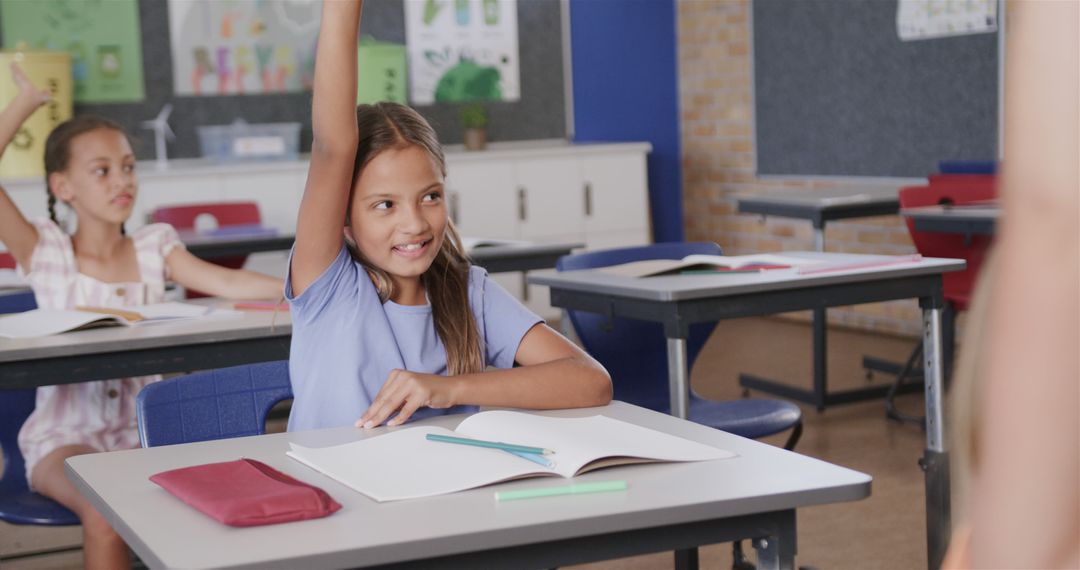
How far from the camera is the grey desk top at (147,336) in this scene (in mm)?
2170

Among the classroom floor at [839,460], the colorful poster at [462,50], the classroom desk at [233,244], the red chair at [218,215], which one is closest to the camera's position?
the classroom floor at [839,460]

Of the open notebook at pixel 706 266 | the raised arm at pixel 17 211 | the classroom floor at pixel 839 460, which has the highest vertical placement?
the raised arm at pixel 17 211

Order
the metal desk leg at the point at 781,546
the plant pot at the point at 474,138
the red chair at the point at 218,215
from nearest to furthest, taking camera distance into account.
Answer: the metal desk leg at the point at 781,546 < the red chair at the point at 218,215 < the plant pot at the point at 474,138

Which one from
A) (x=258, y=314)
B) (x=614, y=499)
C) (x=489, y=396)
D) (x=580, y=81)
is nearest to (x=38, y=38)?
(x=580, y=81)

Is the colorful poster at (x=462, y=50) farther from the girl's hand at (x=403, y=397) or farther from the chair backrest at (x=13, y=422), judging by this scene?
the girl's hand at (x=403, y=397)

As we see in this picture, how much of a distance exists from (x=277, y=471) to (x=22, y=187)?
4.55 metres

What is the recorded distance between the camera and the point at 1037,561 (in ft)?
0.80

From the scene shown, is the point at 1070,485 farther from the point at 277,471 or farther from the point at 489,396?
the point at 489,396

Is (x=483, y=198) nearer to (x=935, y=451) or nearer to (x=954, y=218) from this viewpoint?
(x=954, y=218)

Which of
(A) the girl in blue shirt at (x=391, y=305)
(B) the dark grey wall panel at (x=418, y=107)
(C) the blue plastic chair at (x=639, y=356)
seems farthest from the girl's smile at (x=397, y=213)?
(B) the dark grey wall panel at (x=418, y=107)

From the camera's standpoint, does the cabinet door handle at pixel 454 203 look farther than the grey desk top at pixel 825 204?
Yes

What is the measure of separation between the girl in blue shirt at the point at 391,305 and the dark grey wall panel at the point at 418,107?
421cm

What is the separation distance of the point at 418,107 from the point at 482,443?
528 cm

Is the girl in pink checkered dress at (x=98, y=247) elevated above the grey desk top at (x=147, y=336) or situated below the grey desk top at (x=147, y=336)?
above
